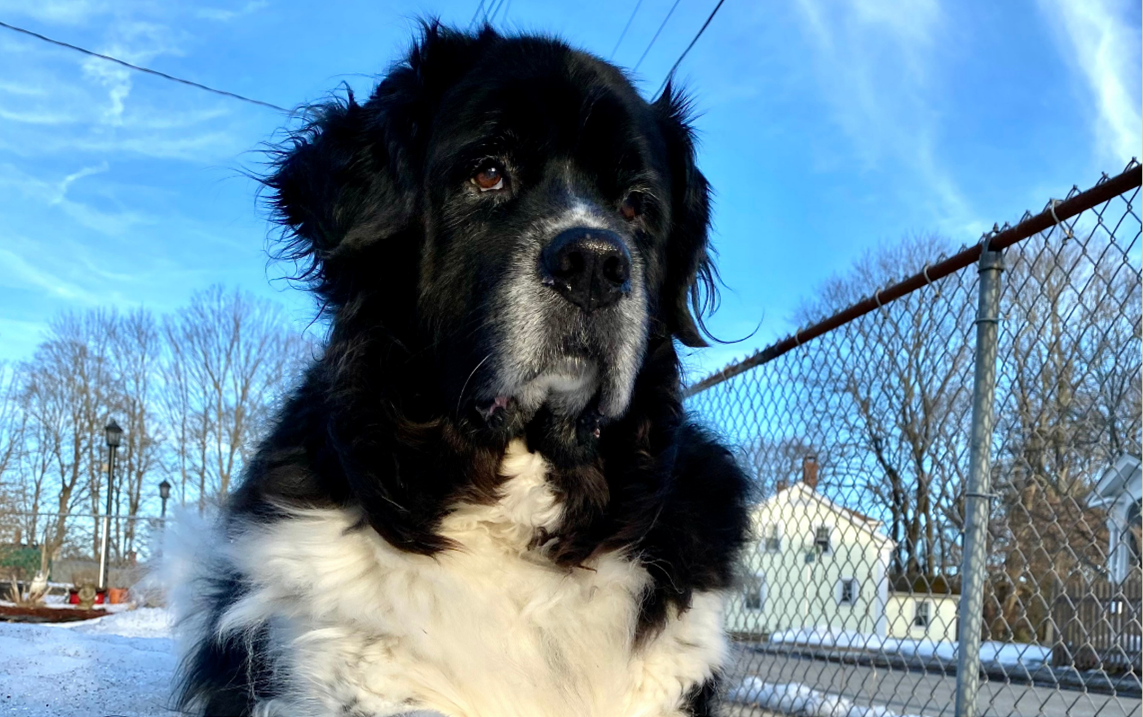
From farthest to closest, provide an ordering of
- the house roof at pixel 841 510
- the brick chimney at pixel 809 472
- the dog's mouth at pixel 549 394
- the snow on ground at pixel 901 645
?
the brick chimney at pixel 809 472 → the house roof at pixel 841 510 → the snow on ground at pixel 901 645 → the dog's mouth at pixel 549 394

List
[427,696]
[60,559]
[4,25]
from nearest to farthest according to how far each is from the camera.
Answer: [427,696]
[4,25]
[60,559]

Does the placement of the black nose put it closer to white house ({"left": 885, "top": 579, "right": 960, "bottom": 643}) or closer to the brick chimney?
white house ({"left": 885, "top": 579, "right": 960, "bottom": 643})

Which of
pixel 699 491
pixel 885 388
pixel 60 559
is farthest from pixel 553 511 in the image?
pixel 60 559

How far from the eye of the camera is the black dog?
1.99 metres

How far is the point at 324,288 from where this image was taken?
235 centimetres

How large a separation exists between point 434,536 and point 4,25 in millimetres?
7406

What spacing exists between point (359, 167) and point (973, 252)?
2.18 meters

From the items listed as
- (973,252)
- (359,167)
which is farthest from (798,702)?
(359,167)

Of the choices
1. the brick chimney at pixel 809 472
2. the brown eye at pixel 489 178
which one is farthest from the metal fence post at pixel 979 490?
the brick chimney at pixel 809 472

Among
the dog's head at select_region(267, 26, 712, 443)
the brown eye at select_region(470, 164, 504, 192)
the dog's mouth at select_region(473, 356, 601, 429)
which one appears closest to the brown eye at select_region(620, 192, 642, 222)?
the dog's head at select_region(267, 26, 712, 443)

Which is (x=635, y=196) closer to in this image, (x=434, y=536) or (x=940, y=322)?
(x=434, y=536)

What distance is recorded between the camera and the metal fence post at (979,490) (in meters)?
3.00

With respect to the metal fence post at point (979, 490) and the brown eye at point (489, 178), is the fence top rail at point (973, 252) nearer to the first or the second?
the metal fence post at point (979, 490)

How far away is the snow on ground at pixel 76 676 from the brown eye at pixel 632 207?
7.55 feet
